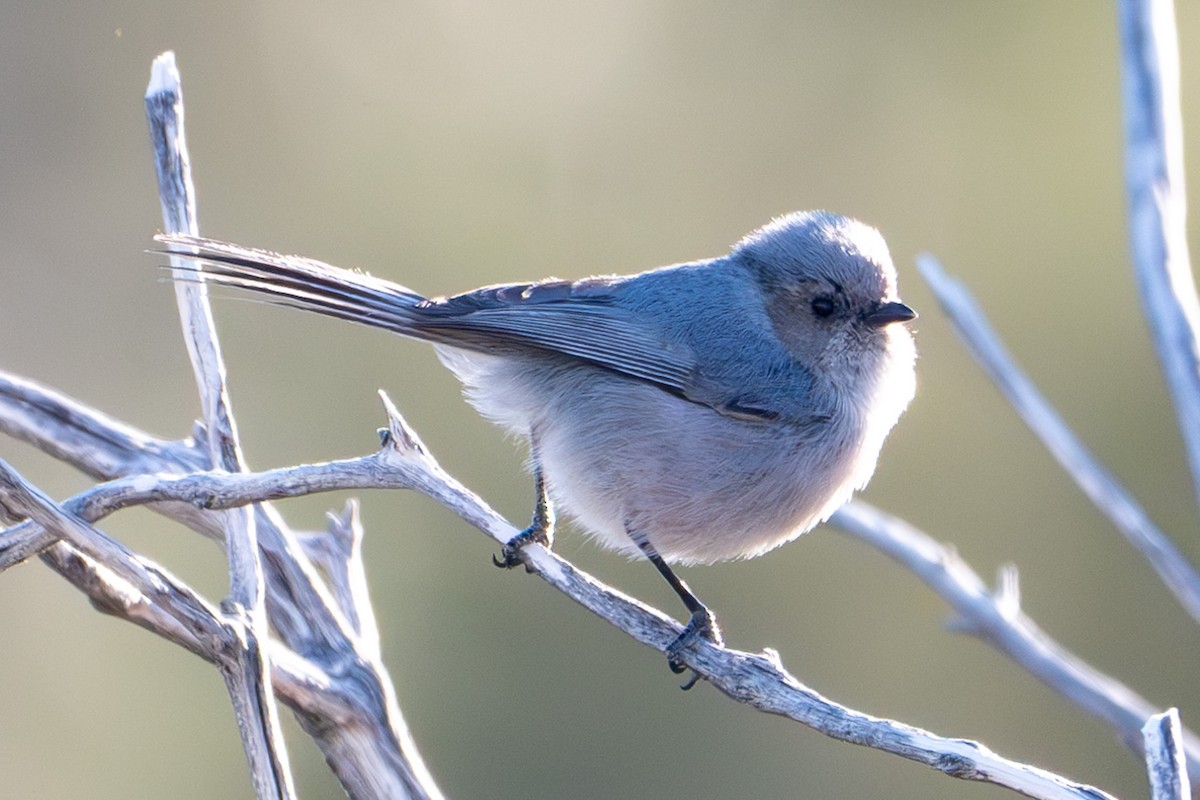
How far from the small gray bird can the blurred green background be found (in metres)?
1.34

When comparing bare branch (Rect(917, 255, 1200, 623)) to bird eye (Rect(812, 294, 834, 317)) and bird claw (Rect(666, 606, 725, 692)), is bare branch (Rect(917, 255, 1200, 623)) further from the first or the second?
bird claw (Rect(666, 606, 725, 692))

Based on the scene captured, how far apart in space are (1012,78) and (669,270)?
3480 millimetres

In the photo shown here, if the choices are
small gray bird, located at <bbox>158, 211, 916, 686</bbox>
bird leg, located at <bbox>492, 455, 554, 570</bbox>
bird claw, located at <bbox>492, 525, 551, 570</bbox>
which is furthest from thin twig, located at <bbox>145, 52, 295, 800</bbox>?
bird leg, located at <bbox>492, 455, 554, 570</bbox>

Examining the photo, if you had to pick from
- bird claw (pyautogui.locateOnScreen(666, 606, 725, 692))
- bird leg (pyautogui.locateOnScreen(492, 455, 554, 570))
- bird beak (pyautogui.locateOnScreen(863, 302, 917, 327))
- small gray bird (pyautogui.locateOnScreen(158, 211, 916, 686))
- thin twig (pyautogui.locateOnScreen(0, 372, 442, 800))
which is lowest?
thin twig (pyautogui.locateOnScreen(0, 372, 442, 800))

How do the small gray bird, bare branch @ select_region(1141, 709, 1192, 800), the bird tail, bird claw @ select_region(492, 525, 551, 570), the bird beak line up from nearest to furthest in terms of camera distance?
1. bare branch @ select_region(1141, 709, 1192, 800)
2. bird claw @ select_region(492, 525, 551, 570)
3. the bird tail
4. the small gray bird
5. the bird beak

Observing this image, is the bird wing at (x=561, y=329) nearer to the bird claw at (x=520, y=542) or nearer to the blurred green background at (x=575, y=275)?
the bird claw at (x=520, y=542)

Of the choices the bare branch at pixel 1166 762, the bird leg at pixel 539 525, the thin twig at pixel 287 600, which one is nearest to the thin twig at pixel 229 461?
the thin twig at pixel 287 600

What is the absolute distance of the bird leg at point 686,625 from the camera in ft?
7.16

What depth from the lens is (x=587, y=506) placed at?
2.64 m

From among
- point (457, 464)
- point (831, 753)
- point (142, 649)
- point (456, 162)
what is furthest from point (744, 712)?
point (456, 162)

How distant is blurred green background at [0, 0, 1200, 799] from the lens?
454cm

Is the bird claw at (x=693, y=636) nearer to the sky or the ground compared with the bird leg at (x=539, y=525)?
nearer to the ground

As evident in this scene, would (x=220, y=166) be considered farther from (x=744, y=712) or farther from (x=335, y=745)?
(x=335, y=745)

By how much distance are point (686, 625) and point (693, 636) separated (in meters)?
0.17
